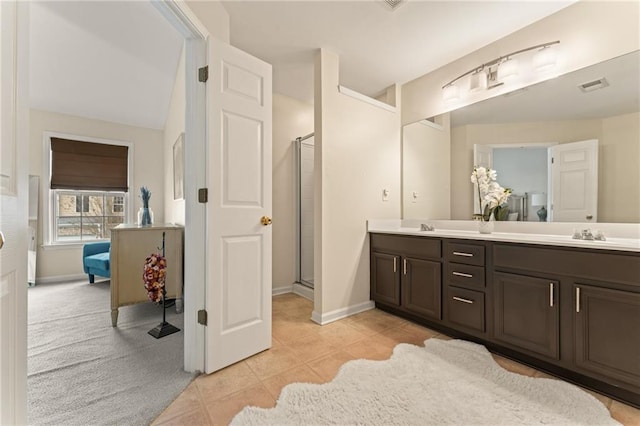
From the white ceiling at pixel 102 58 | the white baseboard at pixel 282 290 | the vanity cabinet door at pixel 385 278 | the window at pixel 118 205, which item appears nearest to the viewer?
the white ceiling at pixel 102 58

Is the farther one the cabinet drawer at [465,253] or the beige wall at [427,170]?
the beige wall at [427,170]

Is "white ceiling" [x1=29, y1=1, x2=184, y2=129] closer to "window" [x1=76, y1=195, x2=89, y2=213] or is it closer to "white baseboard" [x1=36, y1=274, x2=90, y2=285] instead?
"window" [x1=76, y1=195, x2=89, y2=213]

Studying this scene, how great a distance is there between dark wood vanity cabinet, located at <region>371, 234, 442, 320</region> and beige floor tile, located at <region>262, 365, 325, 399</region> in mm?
1203

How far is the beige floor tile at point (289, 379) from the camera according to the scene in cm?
154

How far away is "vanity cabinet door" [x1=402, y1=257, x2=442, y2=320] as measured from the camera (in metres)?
2.29

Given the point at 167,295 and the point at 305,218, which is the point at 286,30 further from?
the point at 167,295

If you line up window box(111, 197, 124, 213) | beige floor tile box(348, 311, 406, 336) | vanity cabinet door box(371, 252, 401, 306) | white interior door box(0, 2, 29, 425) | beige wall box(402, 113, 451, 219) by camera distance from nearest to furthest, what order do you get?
white interior door box(0, 2, 29, 425) < beige floor tile box(348, 311, 406, 336) < vanity cabinet door box(371, 252, 401, 306) < beige wall box(402, 113, 451, 219) < window box(111, 197, 124, 213)

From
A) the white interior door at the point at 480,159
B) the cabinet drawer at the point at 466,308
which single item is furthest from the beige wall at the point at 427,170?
the cabinet drawer at the point at 466,308

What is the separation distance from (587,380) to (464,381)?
71 cm

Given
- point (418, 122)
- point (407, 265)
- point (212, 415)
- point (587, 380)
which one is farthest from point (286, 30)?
point (587, 380)

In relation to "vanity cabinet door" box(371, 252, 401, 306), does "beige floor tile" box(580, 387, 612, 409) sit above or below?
below

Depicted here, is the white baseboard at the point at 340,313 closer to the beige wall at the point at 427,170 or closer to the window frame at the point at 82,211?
the beige wall at the point at 427,170

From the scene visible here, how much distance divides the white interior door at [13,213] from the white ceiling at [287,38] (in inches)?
64.8

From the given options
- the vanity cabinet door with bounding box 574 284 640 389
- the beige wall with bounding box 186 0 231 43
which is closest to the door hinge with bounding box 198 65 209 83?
the beige wall with bounding box 186 0 231 43
